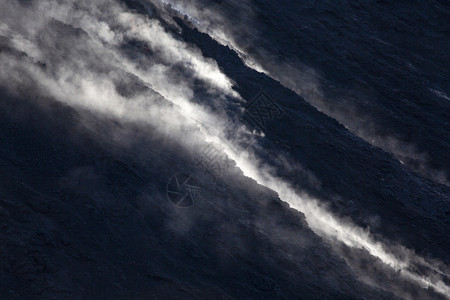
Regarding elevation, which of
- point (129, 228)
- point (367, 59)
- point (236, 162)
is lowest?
point (129, 228)

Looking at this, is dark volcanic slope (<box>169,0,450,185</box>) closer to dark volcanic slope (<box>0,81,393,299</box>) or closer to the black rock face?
the black rock face

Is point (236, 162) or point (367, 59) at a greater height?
point (367, 59)

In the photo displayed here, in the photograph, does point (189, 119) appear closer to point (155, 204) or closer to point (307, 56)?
point (155, 204)

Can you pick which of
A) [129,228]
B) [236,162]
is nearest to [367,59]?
[236,162]

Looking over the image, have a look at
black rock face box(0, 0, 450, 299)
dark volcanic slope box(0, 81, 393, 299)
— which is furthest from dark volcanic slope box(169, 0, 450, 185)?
dark volcanic slope box(0, 81, 393, 299)

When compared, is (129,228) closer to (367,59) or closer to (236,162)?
(236,162)

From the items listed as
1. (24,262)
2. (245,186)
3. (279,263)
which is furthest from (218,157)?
(24,262)

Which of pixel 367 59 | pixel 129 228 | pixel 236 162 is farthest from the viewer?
pixel 367 59

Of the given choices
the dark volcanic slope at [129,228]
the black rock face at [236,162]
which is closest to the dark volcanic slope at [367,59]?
the black rock face at [236,162]

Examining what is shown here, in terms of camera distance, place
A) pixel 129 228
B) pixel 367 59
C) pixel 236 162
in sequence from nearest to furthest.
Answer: pixel 129 228 < pixel 236 162 < pixel 367 59
